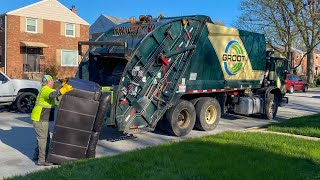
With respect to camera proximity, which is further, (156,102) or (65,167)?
(156,102)

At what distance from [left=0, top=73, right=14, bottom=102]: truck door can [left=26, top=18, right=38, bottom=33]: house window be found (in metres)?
18.9

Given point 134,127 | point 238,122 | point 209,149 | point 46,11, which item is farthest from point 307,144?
point 46,11

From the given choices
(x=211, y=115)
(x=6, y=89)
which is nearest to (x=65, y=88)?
(x=211, y=115)

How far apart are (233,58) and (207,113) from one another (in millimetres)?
1869

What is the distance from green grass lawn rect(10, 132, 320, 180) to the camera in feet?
18.8

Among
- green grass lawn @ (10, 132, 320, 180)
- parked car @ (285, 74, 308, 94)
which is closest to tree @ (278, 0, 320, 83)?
parked car @ (285, 74, 308, 94)

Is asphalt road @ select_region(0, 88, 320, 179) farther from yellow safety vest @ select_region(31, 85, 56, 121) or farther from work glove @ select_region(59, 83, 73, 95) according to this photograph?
work glove @ select_region(59, 83, 73, 95)

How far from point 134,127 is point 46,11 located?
26486mm

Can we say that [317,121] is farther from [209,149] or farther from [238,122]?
[209,149]

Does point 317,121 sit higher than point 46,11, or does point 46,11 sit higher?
point 46,11

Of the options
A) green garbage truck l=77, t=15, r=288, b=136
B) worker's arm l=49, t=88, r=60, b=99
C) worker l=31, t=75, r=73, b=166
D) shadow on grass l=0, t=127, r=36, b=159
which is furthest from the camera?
green garbage truck l=77, t=15, r=288, b=136

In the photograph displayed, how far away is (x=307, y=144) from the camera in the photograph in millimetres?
8219

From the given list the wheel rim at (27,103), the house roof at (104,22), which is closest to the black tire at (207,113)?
the wheel rim at (27,103)

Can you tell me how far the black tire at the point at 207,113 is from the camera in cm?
Answer: 1059
